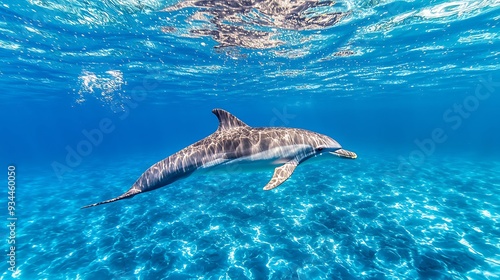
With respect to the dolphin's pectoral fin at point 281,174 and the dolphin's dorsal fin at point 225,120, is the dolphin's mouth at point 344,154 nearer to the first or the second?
the dolphin's pectoral fin at point 281,174

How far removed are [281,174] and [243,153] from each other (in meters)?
1.08

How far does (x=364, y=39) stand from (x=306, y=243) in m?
14.4

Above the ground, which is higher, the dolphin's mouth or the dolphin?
the dolphin

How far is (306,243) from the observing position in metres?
10.3

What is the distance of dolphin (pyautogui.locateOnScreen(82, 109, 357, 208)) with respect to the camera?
20.1 ft

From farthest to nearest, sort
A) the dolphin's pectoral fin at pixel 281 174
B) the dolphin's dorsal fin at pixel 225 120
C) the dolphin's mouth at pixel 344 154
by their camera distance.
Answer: the dolphin's dorsal fin at pixel 225 120
the dolphin's mouth at pixel 344 154
the dolphin's pectoral fin at pixel 281 174

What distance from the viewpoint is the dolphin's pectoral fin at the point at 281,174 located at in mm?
5799

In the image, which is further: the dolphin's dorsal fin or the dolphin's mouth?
the dolphin's dorsal fin

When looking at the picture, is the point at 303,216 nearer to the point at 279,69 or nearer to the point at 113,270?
the point at 113,270

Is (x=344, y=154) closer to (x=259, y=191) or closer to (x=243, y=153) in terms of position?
(x=243, y=153)

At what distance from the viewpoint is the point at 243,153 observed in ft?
21.0

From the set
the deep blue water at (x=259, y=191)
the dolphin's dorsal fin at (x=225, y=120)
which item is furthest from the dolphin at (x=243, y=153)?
the deep blue water at (x=259, y=191)

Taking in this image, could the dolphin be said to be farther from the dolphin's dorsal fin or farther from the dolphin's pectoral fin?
the dolphin's dorsal fin

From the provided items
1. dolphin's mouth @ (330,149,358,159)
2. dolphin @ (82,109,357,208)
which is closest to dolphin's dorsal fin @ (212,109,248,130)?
dolphin @ (82,109,357,208)
